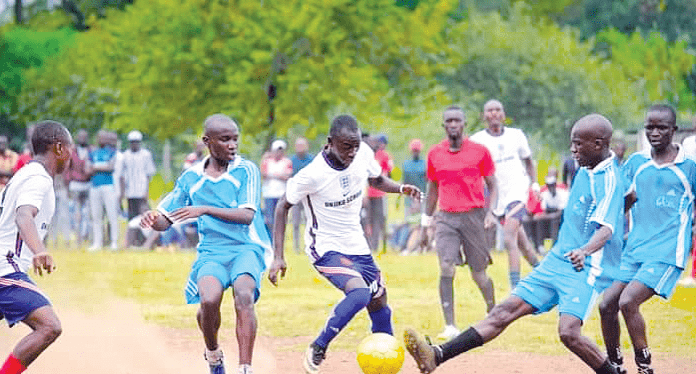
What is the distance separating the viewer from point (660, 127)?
9.91 meters

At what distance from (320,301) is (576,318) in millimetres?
7445

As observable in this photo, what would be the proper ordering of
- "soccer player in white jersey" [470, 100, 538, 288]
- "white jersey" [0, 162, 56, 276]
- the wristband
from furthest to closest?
"soccer player in white jersey" [470, 100, 538, 288]
the wristband
"white jersey" [0, 162, 56, 276]

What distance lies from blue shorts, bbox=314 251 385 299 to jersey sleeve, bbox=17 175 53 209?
228 cm

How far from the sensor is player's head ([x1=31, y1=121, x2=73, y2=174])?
29.7ft

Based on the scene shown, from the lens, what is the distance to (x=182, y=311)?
15.4 m

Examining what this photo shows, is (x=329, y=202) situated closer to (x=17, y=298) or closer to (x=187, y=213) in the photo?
(x=187, y=213)

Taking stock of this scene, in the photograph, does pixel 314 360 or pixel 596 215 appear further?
pixel 314 360

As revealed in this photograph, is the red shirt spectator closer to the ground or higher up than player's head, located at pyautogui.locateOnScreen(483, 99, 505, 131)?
closer to the ground

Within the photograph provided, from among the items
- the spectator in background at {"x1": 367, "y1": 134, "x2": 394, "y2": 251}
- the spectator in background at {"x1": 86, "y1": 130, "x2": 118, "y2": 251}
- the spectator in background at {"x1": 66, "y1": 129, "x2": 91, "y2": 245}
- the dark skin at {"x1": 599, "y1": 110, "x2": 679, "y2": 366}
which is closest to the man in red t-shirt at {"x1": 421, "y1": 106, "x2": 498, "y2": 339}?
the dark skin at {"x1": 599, "y1": 110, "x2": 679, "y2": 366}

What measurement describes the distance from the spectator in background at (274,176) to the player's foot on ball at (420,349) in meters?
15.1

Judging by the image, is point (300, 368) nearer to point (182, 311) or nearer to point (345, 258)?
point (345, 258)

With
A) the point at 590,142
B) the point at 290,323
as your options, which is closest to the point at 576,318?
the point at 590,142

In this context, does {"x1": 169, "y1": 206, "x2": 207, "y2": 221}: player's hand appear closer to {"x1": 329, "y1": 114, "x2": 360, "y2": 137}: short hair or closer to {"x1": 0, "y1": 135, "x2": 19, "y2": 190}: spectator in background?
{"x1": 329, "y1": 114, "x2": 360, "y2": 137}: short hair

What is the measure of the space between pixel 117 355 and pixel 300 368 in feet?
5.61
